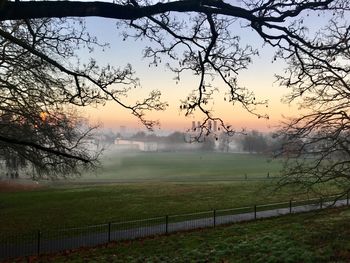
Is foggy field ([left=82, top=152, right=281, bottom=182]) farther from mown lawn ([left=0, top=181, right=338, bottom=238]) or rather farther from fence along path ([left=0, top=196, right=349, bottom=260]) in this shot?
fence along path ([left=0, top=196, right=349, bottom=260])

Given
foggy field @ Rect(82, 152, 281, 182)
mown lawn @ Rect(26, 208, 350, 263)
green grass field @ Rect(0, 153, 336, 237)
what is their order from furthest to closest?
foggy field @ Rect(82, 152, 281, 182), green grass field @ Rect(0, 153, 336, 237), mown lawn @ Rect(26, 208, 350, 263)

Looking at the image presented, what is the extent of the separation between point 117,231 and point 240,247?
306 inches

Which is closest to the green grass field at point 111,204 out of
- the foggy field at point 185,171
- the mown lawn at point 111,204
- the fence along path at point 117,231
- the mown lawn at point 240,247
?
the mown lawn at point 111,204

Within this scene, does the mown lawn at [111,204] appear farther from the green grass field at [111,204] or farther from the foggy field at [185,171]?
the foggy field at [185,171]

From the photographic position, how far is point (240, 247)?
47.8ft

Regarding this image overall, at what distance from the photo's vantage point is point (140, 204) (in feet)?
99.8

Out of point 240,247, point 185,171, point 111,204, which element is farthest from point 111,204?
point 185,171

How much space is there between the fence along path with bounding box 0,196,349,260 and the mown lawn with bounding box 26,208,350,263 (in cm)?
121

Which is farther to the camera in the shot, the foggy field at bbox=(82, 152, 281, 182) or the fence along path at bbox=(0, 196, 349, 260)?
the foggy field at bbox=(82, 152, 281, 182)

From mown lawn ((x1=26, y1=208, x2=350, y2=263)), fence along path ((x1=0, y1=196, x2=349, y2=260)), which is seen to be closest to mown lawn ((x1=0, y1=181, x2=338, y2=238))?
fence along path ((x1=0, y1=196, x2=349, y2=260))

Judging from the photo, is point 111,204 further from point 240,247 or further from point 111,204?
point 240,247

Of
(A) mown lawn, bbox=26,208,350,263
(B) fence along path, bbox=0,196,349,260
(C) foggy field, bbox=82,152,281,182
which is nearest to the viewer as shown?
(A) mown lawn, bbox=26,208,350,263

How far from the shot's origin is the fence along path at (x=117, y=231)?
56.4 ft

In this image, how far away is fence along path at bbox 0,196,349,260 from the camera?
677 inches
